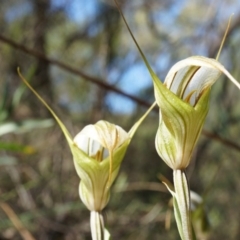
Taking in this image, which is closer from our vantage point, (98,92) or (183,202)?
(183,202)

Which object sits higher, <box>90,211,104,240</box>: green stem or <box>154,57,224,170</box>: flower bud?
<box>154,57,224,170</box>: flower bud

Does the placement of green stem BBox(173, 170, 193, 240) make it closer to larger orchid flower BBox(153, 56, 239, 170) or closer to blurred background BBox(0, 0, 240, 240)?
larger orchid flower BBox(153, 56, 239, 170)

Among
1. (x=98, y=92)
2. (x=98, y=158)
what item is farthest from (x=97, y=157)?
(x=98, y=92)

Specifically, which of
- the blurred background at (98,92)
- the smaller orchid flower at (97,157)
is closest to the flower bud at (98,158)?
the smaller orchid flower at (97,157)

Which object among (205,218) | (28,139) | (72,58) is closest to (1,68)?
(28,139)

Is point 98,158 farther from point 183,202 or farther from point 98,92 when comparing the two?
point 98,92

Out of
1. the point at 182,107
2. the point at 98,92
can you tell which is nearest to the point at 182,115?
the point at 182,107

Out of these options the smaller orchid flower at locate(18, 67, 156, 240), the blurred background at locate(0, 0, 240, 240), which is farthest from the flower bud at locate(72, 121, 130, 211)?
the blurred background at locate(0, 0, 240, 240)

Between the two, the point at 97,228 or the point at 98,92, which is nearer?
the point at 97,228

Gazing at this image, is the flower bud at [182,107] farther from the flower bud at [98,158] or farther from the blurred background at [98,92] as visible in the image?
the blurred background at [98,92]

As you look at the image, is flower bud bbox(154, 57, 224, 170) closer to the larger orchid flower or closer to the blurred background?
the larger orchid flower

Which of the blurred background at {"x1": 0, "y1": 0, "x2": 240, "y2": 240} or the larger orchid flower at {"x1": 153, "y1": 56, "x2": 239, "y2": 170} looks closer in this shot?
the larger orchid flower at {"x1": 153, "y1": 56, "x2": 239, "y2": 170}
